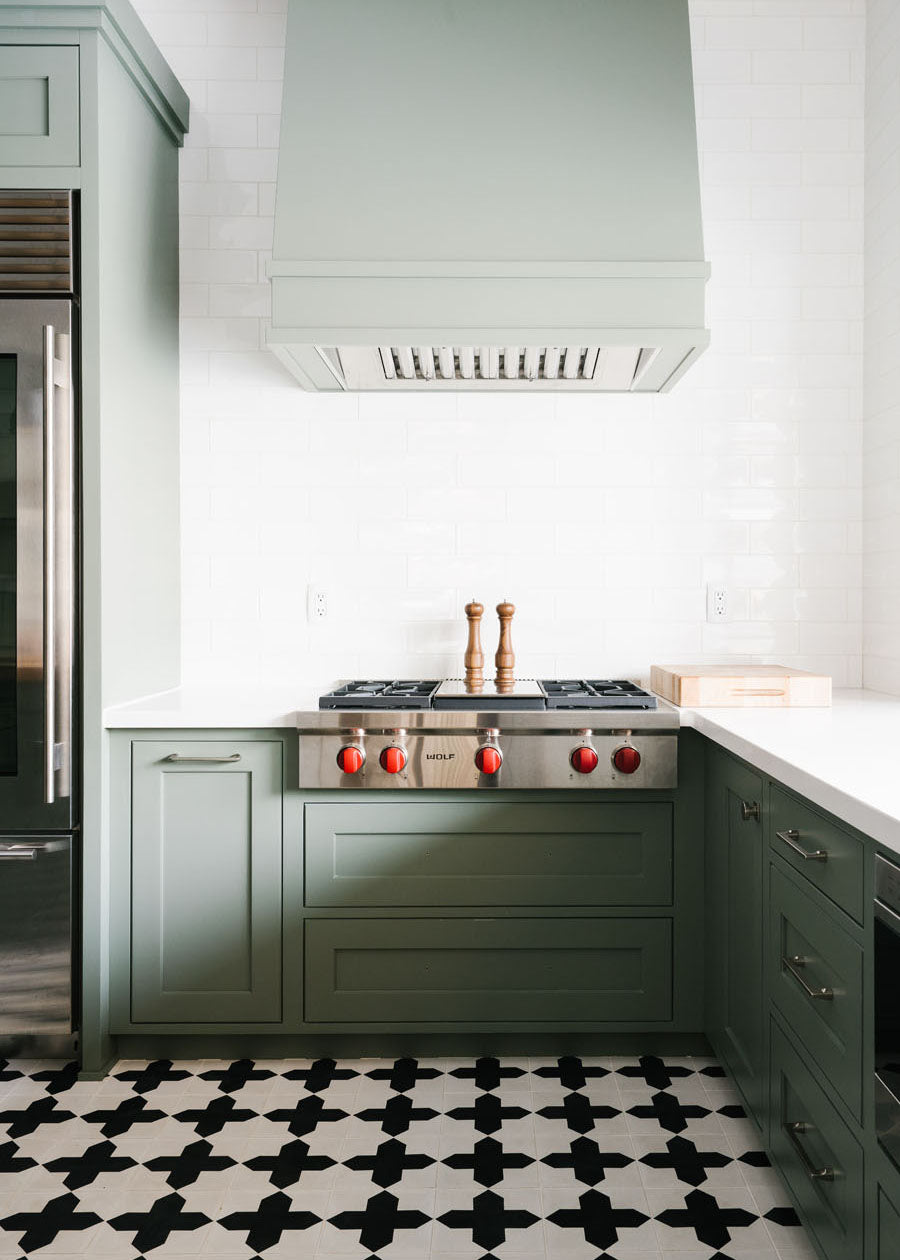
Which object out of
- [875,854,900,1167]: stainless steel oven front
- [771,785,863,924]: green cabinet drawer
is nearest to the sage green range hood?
[771,785,863,924]: green cabinet drawer

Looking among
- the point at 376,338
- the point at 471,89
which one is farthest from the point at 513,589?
the point at 471,89

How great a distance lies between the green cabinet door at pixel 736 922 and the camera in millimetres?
1958

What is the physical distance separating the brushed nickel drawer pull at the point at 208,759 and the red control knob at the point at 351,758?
27 cm

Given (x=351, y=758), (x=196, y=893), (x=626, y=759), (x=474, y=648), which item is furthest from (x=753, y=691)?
(x=196, y=893)

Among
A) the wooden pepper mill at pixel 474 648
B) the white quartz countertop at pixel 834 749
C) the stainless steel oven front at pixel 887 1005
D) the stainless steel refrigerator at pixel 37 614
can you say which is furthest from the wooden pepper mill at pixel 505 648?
the stainless steel oven front at pixel 887 1005

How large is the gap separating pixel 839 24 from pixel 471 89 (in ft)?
4.20

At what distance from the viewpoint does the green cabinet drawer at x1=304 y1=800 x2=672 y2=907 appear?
2.41 meters

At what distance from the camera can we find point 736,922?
2.14 meters

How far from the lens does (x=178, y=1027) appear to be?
243 centimetres

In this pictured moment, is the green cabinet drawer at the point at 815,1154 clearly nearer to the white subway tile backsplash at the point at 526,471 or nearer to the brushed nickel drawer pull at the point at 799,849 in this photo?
the brushed nickel drawer pull at the point at 799,849

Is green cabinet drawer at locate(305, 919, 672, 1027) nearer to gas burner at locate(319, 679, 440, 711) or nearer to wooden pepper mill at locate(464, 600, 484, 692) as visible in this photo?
A: gas burner at locate(319, 679, 440, 711)

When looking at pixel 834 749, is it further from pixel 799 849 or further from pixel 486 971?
pixel 486 971

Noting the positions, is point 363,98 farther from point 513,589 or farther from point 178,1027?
point 178,1027

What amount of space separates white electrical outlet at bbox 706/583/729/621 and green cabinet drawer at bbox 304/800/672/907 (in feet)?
2.74
